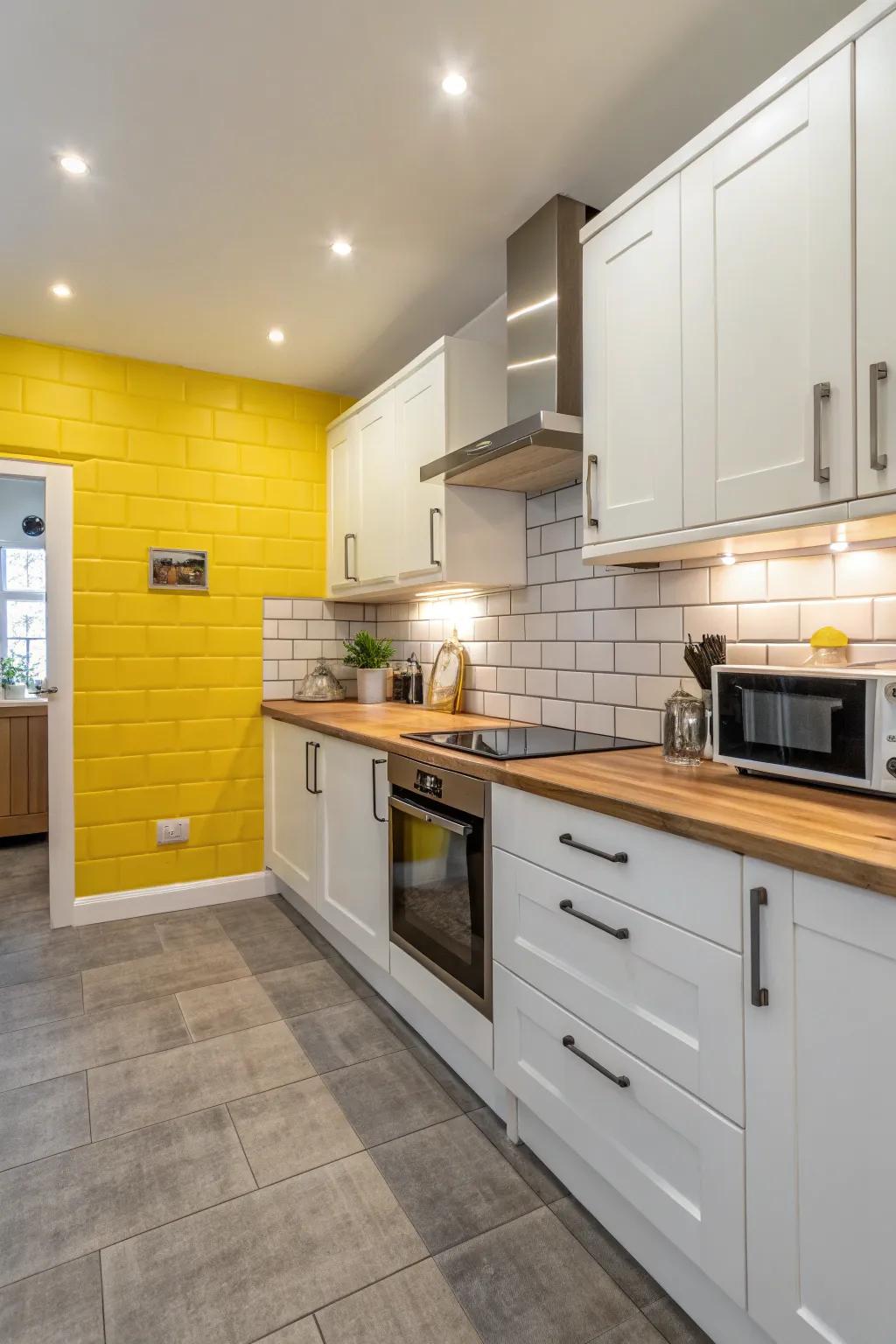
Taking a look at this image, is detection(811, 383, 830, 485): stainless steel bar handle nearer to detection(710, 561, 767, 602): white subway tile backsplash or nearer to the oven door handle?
detection(710, 561, 767, 602): white subway tile backsplash

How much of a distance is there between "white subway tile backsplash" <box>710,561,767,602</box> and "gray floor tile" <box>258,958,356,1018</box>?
1806 mm

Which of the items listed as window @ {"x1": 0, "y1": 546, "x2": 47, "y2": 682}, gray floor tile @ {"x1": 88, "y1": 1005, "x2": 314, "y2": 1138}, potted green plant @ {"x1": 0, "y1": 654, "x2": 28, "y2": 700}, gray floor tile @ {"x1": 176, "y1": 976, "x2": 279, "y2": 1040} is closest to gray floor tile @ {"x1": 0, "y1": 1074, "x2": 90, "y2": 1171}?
gray floor tile @ {"x1": 88, "y1": 1005, "x2": 314, "y2": 1138}

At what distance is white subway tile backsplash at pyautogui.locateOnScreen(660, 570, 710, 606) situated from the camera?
196 centimetres

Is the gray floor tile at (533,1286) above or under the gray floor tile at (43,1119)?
above

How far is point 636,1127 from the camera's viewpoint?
4.32ft

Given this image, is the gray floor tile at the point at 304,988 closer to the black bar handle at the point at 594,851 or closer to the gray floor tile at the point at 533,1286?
the gray floor tile at the point at 533,1286

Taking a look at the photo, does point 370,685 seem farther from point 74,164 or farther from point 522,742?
point 74,164

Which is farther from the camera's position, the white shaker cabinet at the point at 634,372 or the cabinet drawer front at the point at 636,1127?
the white shaker cabinet at the point at 634,372

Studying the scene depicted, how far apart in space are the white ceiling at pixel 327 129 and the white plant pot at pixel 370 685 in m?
1.57

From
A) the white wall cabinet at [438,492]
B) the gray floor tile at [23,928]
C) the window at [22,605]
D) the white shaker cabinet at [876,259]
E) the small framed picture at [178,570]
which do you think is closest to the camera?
the white shaker cabinet at [876,259]

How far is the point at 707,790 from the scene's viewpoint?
1419mm

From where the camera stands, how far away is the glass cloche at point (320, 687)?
11.8ft

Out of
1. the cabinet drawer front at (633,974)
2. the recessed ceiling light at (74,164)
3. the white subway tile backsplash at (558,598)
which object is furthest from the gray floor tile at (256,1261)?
the recessed ceiling light at (74,164)

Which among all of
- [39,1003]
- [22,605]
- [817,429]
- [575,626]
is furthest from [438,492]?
[22,605]
